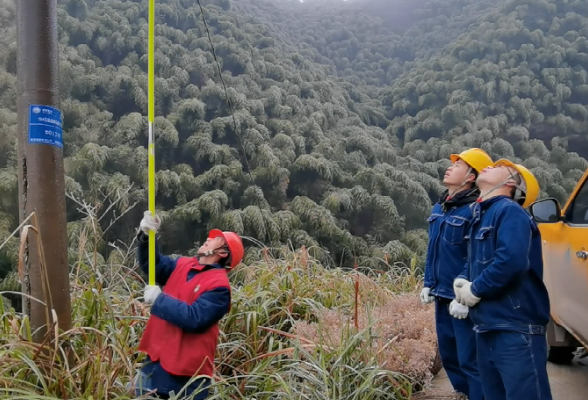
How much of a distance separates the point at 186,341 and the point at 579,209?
2494 mm

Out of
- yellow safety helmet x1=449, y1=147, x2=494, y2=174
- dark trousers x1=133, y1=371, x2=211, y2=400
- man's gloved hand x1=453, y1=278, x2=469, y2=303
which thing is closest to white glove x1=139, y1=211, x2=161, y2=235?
dark trousers x1=133, y1=371, x2=211, y2=400

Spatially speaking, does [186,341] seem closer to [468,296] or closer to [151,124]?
[151,124]

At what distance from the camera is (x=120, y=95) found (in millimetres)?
18797

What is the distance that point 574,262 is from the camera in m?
2.75

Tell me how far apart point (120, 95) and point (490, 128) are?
16.9m

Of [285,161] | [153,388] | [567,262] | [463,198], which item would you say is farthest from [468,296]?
[285,161]

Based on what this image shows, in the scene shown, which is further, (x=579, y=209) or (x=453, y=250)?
(x=579, y=209)

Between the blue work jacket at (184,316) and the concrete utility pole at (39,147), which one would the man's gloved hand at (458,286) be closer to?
the blue work jacket at (184,316)

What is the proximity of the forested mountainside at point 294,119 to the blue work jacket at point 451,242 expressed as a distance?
7510 millimetres

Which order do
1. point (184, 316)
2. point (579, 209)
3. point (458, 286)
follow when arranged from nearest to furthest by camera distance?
point (184, 316) → point (458, 286) → point (579, 209)

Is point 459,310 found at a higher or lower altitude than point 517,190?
lower

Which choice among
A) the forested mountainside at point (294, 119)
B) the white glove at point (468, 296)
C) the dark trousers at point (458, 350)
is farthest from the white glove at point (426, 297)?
the forested mountainside at point (294, 119)

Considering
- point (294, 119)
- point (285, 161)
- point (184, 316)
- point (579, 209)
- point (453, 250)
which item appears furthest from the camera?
point (294, 119)

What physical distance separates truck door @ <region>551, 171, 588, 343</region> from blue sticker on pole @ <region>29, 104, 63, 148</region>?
2676mm
